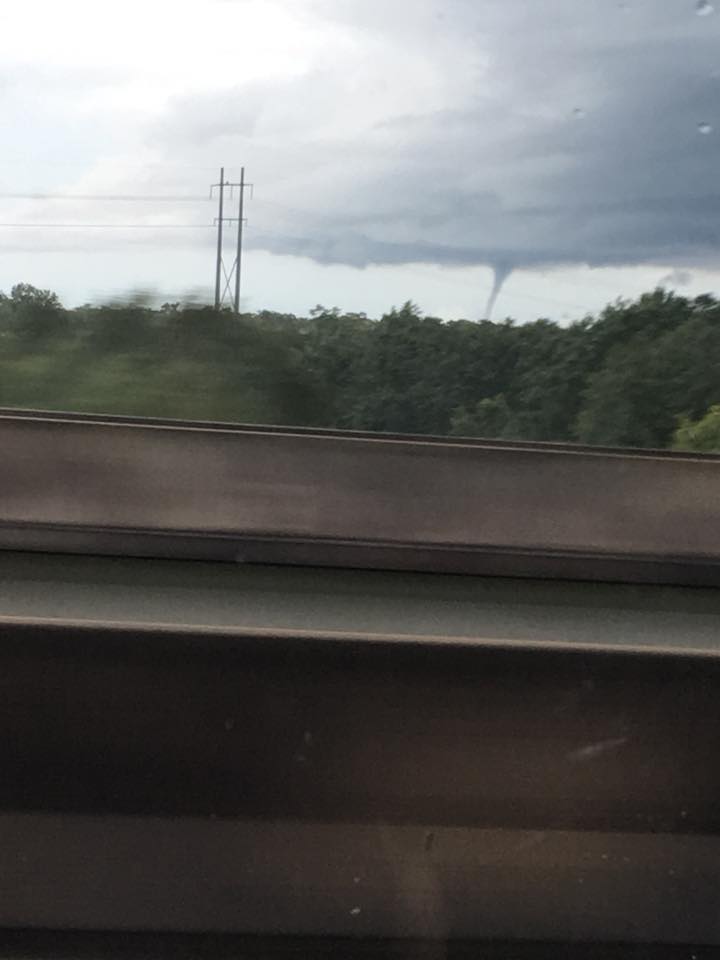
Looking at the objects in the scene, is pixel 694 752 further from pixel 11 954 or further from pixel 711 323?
pixel 11 954

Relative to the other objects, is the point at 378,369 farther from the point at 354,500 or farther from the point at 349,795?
the point at 349,795

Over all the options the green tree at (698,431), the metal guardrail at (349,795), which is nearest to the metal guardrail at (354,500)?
the green tree at (698,431)

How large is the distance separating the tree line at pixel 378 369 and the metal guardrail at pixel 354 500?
64 millimetres

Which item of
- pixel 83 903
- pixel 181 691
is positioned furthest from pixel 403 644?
pixel 83 903

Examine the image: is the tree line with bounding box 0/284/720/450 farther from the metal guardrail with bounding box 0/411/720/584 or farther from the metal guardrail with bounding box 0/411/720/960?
the metal guardrail with bounding box 0/411/720/960

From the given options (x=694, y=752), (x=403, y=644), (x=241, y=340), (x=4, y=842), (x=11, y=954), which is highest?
(x=241, y=340)

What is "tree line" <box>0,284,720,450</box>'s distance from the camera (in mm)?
3646

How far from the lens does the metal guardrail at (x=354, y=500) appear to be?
363cm

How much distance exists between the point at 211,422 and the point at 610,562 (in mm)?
1294

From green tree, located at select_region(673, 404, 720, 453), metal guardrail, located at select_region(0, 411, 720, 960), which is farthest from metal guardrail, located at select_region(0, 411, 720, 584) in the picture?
A: metal guardrail, located at select_region(0, 411, 720, 960)

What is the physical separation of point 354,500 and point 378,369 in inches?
15.8

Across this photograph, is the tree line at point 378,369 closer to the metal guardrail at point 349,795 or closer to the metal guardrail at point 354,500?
the metal guardrail at point 354,500

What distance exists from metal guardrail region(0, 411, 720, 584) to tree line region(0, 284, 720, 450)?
2.5 inches

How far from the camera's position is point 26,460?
11.9ft
